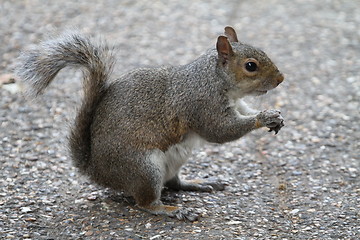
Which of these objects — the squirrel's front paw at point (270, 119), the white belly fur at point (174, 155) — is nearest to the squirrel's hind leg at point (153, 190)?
the white belly fur at point (174, 155)

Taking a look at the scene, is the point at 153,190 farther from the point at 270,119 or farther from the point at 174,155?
the point at 270,119

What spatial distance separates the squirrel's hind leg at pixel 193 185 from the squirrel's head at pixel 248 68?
26.4 inches

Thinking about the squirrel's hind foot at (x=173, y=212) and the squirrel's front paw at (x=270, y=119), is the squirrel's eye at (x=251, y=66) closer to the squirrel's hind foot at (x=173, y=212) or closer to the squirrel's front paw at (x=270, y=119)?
the squirrel's front paw at (x=270, y=119)

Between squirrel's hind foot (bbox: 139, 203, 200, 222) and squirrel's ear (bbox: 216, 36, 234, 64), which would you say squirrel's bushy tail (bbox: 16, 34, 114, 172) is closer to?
squirrel's hind foot (bbox: 139, 203, 200, 222)

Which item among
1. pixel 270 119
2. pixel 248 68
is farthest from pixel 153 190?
pixel 248 68

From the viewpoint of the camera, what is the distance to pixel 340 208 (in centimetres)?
327

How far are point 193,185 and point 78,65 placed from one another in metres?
0.99

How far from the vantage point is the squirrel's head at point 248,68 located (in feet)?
10.3

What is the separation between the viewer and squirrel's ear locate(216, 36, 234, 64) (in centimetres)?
314

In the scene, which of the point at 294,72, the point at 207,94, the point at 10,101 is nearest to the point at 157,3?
the point at 294,72

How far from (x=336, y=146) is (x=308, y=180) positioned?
570 millimetres

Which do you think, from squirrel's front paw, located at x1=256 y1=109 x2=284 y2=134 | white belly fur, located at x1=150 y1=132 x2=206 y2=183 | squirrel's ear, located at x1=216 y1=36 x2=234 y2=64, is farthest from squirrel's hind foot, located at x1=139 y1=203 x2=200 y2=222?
squirrel's ear, located at x1=216 y1=36 x2=234 y2=64

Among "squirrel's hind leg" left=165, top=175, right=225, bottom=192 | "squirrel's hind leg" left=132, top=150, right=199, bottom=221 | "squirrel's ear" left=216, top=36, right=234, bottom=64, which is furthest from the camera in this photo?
"squirrel's hind leg" left=165, top=175, right=225, bottom=192

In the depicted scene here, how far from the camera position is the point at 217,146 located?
4246 mm
